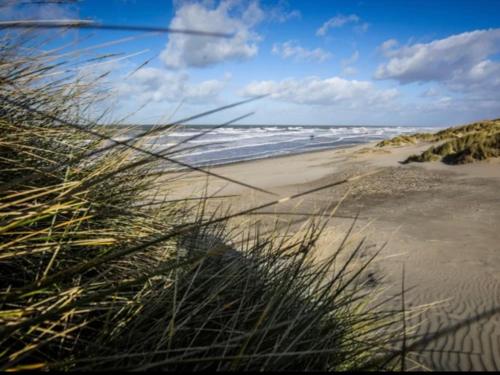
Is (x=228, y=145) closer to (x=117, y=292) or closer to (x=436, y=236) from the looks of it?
(x=436, y=236)

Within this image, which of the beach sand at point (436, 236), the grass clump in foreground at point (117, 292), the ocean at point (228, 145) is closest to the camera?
the grass clump in foreground at point (117, 292)

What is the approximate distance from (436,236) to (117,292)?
5.10 m

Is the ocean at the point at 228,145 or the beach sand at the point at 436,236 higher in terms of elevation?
the ocean at the point at 228,145

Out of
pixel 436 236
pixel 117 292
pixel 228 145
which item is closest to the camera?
pixel 117 292

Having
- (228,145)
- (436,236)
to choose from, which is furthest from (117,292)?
(228,145)

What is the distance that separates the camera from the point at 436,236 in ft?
16.2

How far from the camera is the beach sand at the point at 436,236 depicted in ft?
8.38

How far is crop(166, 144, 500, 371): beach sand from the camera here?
2.55 m

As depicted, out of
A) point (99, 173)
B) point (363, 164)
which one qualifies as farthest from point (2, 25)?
point (363, 164)

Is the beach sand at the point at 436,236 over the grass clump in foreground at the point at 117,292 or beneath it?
beneath

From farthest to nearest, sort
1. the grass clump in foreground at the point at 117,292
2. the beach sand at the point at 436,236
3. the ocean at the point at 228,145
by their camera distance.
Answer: the beach sand at the point at 436,236, the ocean at the point at 228,145, the grass clump in foreground at the point at 117,292

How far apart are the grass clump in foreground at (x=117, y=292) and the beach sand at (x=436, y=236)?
1.09 feet

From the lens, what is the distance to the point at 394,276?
360 cm

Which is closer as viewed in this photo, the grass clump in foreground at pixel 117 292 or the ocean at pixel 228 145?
the grass clump in foreground at pixel 117 292
